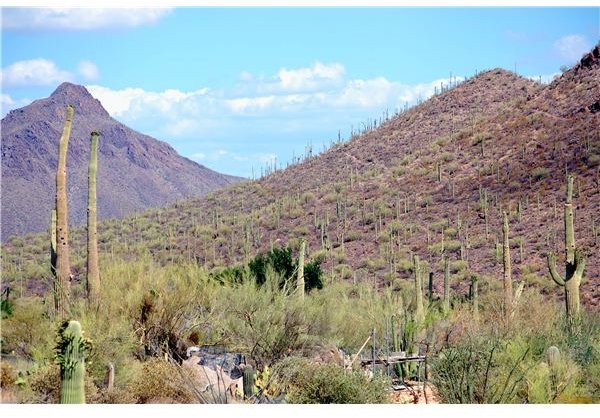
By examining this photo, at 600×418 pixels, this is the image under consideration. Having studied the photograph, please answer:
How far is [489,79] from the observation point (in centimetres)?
7125

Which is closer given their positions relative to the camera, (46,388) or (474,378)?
(46,388)

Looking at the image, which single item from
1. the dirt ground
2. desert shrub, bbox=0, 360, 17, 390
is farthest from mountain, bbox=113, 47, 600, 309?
desert shrub, bbox=0, 360, 17, 390

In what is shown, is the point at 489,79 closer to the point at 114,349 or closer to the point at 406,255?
the point at 406,255

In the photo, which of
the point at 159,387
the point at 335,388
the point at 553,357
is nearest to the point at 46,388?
the point at 159,387

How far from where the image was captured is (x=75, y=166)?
67.5m

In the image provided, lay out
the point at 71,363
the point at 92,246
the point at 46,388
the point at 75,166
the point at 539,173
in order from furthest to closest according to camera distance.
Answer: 1. the point at 75,166
2. the point at 539,173
3. the point at 92,246
4. the point at 46,388
5. the point at 71,363

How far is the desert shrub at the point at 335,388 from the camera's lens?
14680 millimetres

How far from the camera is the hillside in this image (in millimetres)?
40000

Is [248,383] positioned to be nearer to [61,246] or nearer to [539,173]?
[61,246]

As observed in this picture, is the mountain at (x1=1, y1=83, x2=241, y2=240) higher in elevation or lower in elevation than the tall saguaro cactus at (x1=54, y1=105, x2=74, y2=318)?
higher

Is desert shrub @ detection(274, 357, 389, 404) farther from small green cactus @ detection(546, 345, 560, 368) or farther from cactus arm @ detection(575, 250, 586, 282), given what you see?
cactus arm @ detection(575, 250, 586, 282)

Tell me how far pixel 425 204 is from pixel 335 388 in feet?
108

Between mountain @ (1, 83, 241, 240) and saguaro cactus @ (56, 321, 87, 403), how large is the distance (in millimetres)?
39280

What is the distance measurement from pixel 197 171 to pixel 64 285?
265 feet
